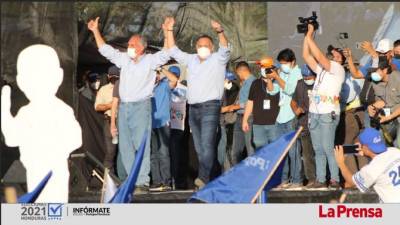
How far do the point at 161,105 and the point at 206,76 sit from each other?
85 centimetres

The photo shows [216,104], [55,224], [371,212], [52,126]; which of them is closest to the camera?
[371,212]

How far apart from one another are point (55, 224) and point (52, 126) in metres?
1.92

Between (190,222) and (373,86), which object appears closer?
(190,222)

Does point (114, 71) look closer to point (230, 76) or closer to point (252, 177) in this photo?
point (230, 76)

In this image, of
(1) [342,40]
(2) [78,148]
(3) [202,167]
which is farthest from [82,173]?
(1) [342,40]

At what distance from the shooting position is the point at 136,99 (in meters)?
12.7

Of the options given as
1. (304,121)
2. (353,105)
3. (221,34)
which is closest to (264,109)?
(304,121)

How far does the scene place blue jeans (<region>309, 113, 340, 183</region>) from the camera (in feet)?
40.5

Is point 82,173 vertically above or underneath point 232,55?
underneath

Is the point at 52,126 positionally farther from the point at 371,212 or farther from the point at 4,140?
the point at 371,212

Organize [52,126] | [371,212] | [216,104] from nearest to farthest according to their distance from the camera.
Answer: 1. [371,212]
2. [216,104]
3. [52,126]

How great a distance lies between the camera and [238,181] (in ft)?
35.8

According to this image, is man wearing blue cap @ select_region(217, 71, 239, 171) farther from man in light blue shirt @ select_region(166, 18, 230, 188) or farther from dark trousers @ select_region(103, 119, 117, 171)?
dark trousers @ select_region(103, 119, 117, 171)

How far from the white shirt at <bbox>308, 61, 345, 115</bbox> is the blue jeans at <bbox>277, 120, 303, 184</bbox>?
1.56 feet
